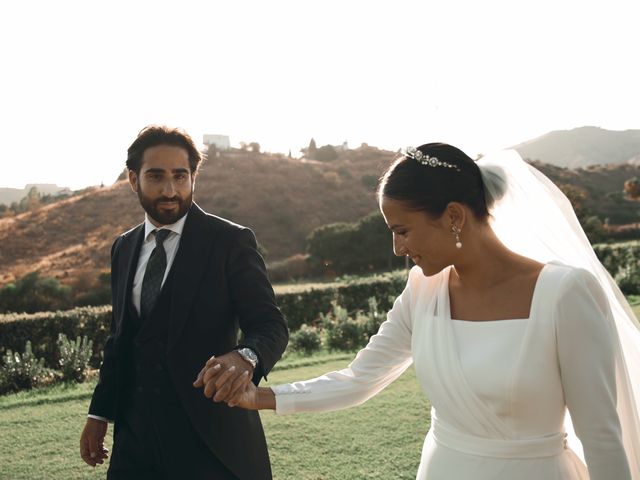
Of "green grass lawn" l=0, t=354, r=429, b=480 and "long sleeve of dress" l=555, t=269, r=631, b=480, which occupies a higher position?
"long sleeve of dress" l=555, t=269, r=631, b=480

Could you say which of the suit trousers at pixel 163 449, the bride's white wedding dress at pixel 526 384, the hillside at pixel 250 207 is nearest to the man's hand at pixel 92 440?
the suit trousers at pixel 163 449

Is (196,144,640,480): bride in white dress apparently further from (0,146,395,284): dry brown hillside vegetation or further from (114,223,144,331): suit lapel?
(0,146,395,284): dry brown hillside vegetation

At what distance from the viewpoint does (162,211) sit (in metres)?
3.19

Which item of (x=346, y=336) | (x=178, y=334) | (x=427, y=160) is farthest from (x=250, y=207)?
(x=427, y=160)

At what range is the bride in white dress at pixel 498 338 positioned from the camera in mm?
2109

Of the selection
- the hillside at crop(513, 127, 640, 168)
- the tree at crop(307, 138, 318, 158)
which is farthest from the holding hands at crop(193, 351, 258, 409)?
the hillside at crop(513, 127, 640, 168)

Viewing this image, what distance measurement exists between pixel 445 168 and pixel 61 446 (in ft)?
17.8

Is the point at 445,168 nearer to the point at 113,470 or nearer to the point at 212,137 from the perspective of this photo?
A: the point at 113,470

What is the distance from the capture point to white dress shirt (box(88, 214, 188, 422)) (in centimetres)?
321

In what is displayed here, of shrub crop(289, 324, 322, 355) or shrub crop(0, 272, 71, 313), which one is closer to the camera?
shrub crop(289, 324, 322, 355)

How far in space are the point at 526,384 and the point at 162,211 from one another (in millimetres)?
1794

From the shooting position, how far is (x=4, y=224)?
173 ft

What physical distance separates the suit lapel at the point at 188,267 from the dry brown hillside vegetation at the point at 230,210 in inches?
1716

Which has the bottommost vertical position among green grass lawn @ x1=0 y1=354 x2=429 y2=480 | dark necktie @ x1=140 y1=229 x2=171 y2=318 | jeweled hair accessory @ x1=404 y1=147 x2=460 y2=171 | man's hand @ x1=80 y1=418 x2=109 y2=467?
green grass lawn @ x1=0 y1=354 x2=429 y2=480
